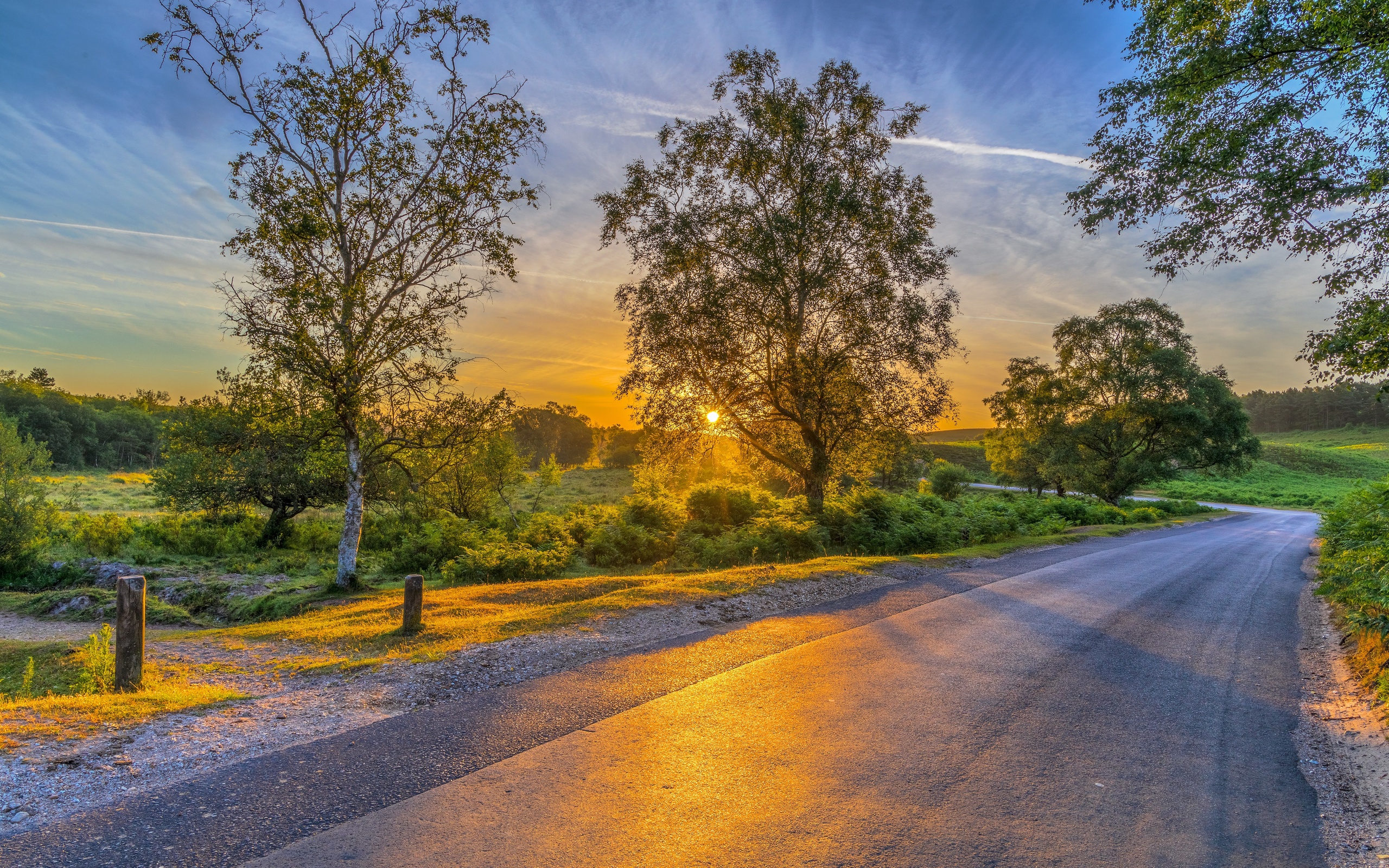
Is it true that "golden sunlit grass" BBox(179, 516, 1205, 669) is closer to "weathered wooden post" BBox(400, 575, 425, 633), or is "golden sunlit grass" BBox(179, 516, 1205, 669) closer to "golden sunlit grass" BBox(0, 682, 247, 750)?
"weathered wooden post" BBox(400, 575, 425, 633)

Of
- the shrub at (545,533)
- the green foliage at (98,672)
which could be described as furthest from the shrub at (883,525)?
the green foliage at (98,672)

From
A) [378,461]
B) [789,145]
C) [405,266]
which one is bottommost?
[378,461]

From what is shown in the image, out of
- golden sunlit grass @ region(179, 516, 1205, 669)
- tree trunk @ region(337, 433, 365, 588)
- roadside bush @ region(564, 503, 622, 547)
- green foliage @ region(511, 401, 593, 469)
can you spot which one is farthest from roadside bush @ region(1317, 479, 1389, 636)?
green foliage @ region(511, 401, 593, 469)

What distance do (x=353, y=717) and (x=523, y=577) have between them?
1330cm

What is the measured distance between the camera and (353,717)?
5918 mm

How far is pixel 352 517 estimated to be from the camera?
53.4ft

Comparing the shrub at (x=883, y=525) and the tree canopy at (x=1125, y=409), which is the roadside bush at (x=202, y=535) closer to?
the shrub at (x=883, y=525)

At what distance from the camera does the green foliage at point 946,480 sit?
42719 millimetres

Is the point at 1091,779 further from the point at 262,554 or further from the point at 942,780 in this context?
the point at 262,554

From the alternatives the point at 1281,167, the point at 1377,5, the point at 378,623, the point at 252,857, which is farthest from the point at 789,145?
the point at 252,857

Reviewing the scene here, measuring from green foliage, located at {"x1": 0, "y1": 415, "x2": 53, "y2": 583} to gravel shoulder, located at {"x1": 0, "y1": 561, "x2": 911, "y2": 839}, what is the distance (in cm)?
1562

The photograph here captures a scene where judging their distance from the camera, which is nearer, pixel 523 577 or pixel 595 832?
pixel 595 832

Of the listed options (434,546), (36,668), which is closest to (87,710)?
(36,668)

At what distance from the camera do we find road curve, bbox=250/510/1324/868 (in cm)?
386
